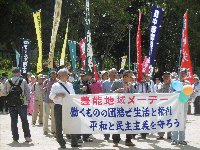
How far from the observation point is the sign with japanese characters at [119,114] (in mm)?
11852

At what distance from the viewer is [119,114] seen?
11945mm

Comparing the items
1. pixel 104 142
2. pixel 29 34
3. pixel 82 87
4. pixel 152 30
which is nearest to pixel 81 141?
pixel 104 142

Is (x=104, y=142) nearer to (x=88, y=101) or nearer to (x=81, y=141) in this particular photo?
(x=81, y=141)

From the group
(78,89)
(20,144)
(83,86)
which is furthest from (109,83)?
(20,144)

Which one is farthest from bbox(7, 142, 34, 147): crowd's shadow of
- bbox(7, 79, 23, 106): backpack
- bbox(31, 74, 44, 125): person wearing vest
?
bbox(31, 74, 44, 125): person wearing vest

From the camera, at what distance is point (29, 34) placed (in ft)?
152

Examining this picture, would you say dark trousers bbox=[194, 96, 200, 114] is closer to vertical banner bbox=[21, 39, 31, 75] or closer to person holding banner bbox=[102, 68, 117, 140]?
vertical banner bbox=[21, 39, 31, 75]

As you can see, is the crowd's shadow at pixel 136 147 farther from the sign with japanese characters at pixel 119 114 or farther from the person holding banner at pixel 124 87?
the sign with japanese characters at pixel 119 114

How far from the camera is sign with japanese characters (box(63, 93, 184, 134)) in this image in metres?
11.9

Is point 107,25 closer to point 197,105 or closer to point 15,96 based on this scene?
point 197,105

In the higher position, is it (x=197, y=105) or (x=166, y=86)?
(x=166, y=86)

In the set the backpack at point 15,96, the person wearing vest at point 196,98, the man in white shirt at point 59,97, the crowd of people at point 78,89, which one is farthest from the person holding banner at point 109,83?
the person wearing vest at point 196,98

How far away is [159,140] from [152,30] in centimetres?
325

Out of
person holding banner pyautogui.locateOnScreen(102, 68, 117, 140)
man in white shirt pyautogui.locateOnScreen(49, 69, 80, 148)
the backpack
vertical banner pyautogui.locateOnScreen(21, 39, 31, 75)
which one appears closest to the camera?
man in white shirt pyautogui.locateOnScreen(49, 69, 80, 148)
